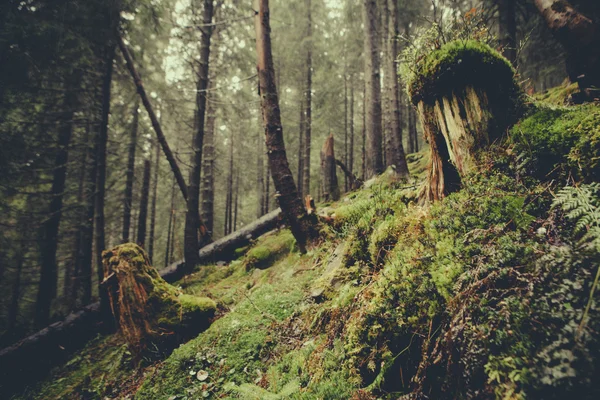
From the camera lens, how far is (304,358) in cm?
289

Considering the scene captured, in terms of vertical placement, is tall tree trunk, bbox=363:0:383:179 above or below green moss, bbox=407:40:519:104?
above

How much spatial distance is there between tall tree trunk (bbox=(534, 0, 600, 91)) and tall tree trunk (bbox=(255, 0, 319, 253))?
15.4 ft

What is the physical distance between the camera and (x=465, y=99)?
315 cm

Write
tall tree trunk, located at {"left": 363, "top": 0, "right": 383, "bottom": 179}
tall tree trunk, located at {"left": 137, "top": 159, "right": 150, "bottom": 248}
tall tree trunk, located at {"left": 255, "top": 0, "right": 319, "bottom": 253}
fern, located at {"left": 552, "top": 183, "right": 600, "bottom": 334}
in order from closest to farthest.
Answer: fern, located at {"left": 552, "top": 183, "right": 600, "bottom": 334} < tall tree trunk, located at {"left": 255, "top": 0, "right": 319, "bottom": 253} < tall tree trunk, located at {"left": 363, "top": 0, "right": 383, "bottom": 179} < tall tree trunk, located at {"left": 137, "top": 159, "right": 150, "bottom": 248}

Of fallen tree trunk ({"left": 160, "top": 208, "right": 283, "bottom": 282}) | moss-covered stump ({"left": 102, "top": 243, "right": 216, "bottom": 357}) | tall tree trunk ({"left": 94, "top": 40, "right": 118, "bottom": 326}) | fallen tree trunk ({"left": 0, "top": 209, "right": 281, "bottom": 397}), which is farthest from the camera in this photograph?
fallen tree trunk ({"left": 160, "top": 208, "right": 283, "bottom": 282})

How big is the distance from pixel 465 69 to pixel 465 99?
33 centimetres

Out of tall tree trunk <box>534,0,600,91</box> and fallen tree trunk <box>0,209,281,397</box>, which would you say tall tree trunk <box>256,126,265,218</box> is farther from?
tall tree trunk <box>534,0,600,91</box>

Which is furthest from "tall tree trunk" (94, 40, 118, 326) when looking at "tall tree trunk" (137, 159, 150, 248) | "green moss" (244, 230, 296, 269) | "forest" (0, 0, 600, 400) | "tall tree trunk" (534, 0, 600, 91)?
"tall tree trunk" (534, 0, 600, 91)

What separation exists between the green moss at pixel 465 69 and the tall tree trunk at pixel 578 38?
168 cm

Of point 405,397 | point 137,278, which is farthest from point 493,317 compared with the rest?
point 137,278

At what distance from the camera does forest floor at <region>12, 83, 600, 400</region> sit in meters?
1.44

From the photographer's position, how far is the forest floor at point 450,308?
4.73 feet

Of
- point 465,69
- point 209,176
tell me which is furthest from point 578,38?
point 209,176

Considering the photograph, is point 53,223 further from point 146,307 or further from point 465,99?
A: point 465,99
